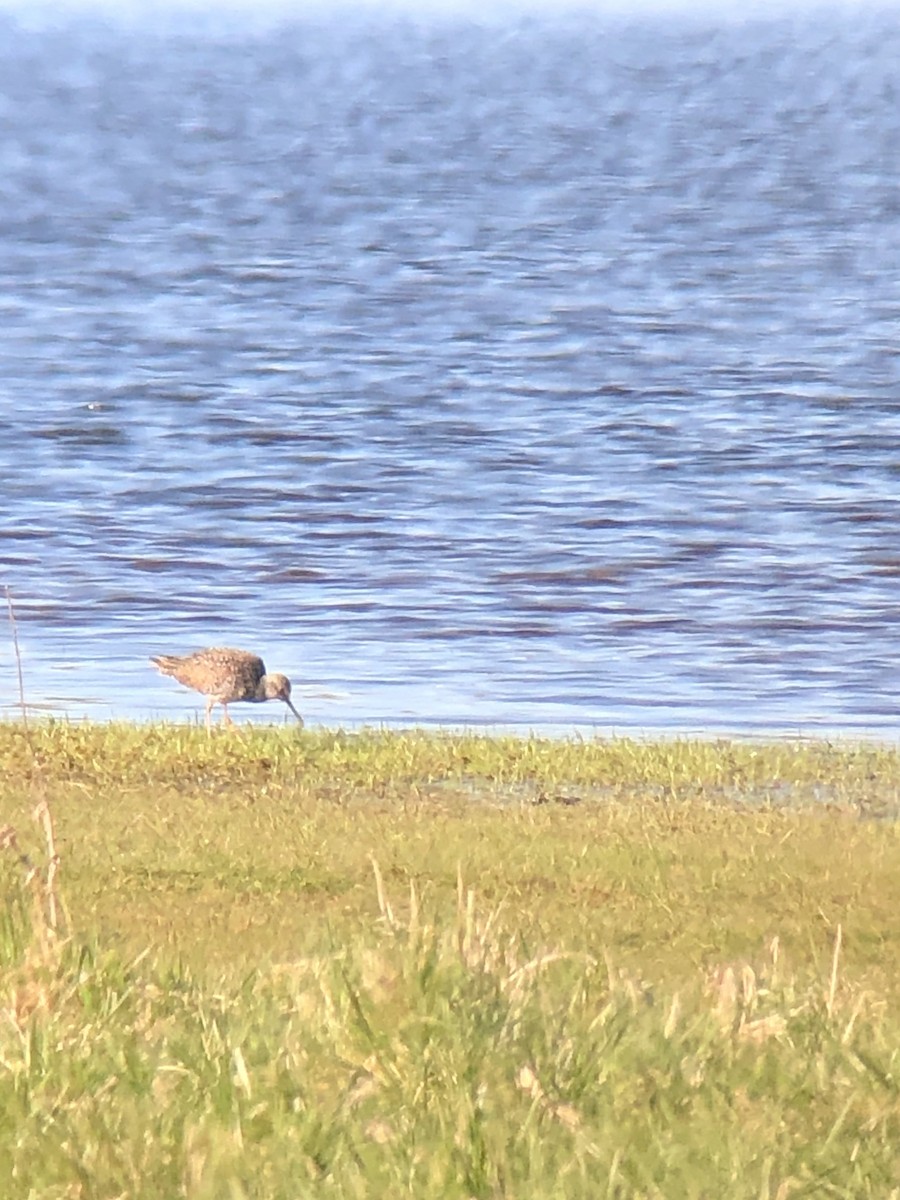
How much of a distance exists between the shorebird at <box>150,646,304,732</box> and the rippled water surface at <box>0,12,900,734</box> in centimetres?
55

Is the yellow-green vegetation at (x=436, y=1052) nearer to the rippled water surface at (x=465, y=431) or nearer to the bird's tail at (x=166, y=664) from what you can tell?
the bird's tail at (x=166, y=664)

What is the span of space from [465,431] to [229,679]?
11357 millimetres

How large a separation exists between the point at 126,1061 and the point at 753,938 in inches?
129

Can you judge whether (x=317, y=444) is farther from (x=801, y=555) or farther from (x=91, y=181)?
(x=91, y=181)

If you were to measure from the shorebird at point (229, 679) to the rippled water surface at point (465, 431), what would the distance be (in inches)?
21.8

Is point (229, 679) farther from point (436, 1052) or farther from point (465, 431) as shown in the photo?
point (465, 431)

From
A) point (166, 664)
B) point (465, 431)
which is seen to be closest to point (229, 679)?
point (166, 664)

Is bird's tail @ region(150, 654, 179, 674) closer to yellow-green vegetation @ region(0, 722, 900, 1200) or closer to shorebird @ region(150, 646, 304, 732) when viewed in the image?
shorebird @ region(150, 646, 304, 732)

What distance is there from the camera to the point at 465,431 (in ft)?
74.8

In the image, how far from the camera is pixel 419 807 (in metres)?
9.59

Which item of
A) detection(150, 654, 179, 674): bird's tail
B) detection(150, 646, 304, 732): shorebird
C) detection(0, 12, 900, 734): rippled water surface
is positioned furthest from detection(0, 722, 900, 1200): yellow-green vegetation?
detection(0, 12, 900, 734): rippled water surface

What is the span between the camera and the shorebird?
11.6 meters

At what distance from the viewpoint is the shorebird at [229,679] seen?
458 inches

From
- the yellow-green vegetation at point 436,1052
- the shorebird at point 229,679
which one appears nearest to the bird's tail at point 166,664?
the shorebird at point 229,679
